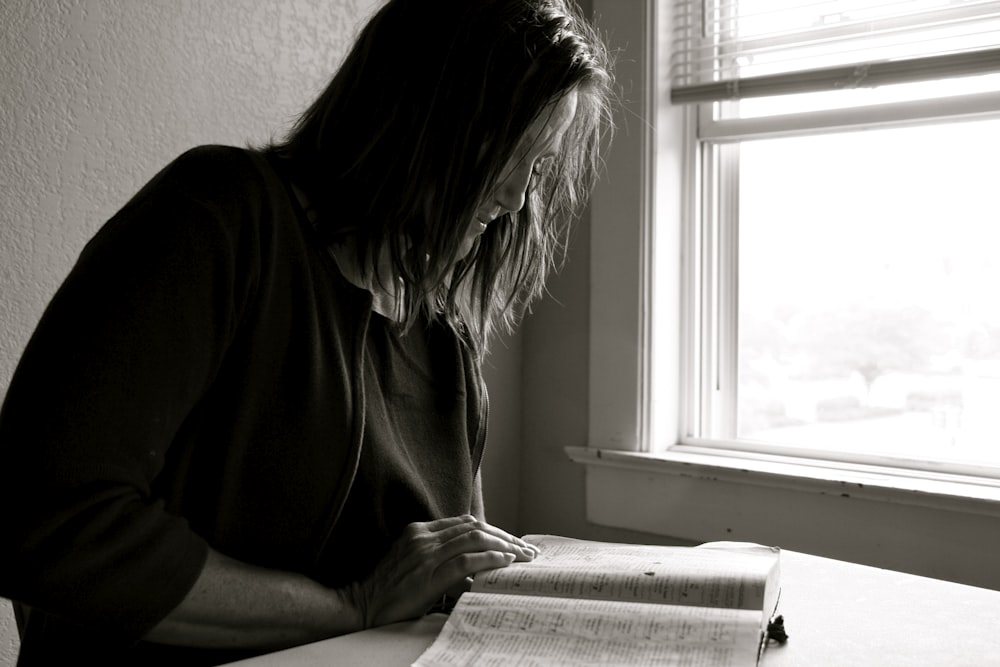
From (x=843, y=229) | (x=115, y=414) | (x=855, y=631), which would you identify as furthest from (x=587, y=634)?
(x=843, y=229)

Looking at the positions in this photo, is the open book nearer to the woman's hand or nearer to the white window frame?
the woman's hand

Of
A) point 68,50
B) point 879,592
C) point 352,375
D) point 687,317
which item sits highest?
point 68,50

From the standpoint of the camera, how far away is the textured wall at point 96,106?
4.22 feet

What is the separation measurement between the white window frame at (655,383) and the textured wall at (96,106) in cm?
75

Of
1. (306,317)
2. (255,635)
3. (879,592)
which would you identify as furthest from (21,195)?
(879,592)

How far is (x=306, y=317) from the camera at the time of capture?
895mm

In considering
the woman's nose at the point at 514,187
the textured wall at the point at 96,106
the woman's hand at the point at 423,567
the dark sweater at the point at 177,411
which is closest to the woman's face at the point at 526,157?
the woman's nose at the point at 514,187

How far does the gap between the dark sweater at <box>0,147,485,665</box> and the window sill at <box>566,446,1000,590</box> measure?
3.54 ft

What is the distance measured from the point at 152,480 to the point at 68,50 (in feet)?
2.68

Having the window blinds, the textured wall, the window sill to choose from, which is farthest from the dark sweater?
the window blinds

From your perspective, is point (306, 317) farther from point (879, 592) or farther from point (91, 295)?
point (879, 592)

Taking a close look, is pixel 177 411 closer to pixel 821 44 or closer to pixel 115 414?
pixel 115 414

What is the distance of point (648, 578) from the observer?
88 centimetres

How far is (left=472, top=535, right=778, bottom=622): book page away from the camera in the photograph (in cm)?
85
